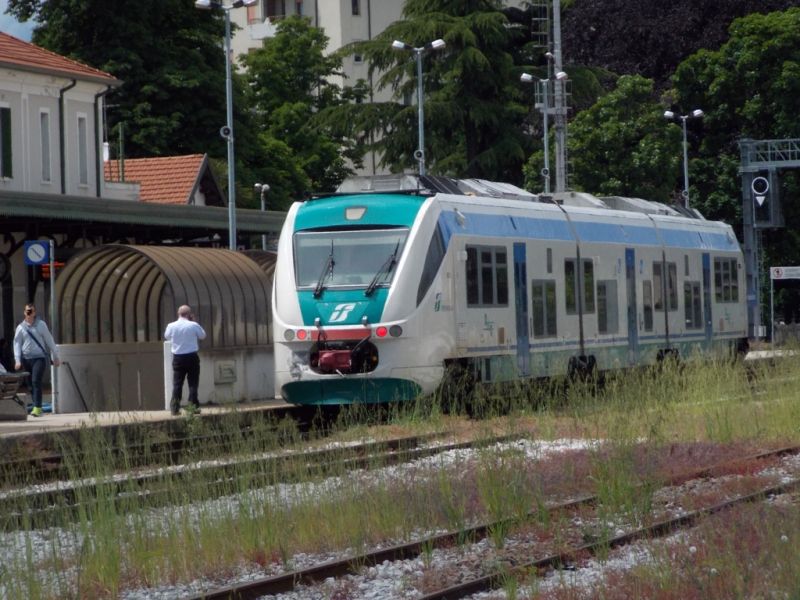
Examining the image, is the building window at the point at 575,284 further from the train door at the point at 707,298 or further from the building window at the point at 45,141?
the building window at the point at 45,141

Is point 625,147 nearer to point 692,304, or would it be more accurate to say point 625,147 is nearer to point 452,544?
point 692,304

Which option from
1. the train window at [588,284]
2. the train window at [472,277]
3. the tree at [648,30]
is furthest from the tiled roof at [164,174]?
the train window at [472,277]

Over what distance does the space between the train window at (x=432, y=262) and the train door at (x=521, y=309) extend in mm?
2286

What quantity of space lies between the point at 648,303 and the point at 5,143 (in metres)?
17.3

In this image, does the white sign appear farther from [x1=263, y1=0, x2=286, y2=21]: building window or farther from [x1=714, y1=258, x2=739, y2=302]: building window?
[x1=263, y1=0, x2=286, y2=21]: building window

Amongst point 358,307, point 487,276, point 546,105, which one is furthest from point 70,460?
point 546,105

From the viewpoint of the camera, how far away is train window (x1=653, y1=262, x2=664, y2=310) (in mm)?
26141

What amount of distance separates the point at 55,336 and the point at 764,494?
47.2 ft

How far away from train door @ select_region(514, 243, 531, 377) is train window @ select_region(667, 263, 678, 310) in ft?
20.4

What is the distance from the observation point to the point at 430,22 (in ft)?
159

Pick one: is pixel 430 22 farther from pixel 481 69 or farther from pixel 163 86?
pixel 163 86

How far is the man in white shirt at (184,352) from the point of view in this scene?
2058 cm

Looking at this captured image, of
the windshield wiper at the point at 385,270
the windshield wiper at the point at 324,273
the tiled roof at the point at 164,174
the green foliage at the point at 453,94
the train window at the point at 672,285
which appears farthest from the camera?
the tiled roof at the point at 164,174

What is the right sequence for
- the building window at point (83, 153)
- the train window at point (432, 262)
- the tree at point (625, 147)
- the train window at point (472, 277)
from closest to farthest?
the train window at point (432, 262)
the train window at point (472, 277)
the building window at point (83, 153)
the tree at point (625, 147)
